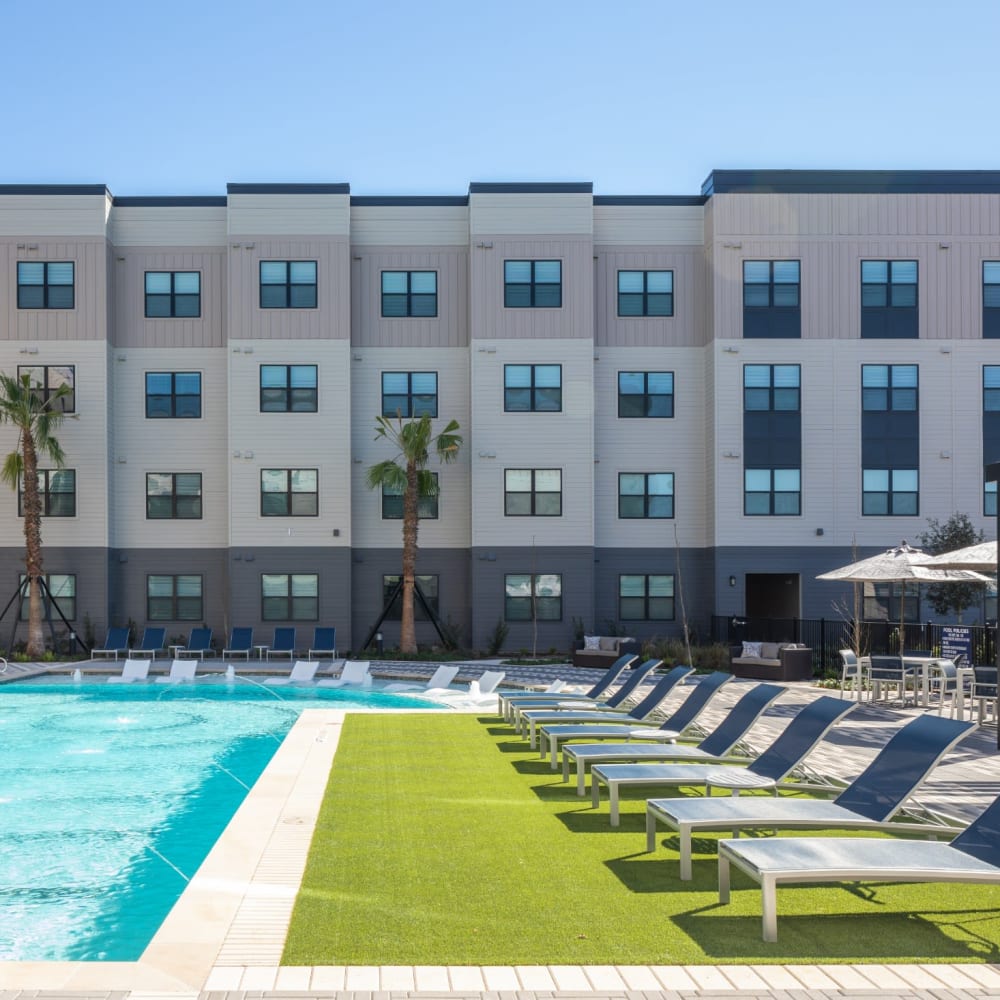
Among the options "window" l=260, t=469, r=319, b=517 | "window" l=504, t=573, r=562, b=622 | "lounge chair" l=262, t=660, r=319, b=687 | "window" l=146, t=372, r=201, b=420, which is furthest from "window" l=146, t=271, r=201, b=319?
"lounge chair" l=262, t=660, r=319, b=687

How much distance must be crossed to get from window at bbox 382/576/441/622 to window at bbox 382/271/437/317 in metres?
7.33

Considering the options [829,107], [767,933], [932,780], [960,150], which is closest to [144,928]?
[767,933]

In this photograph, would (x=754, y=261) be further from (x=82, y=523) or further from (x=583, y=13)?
(x=82, y=523)

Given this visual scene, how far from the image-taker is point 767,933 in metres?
6.12

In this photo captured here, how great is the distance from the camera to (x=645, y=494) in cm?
3119

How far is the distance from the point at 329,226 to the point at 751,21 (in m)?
16.4

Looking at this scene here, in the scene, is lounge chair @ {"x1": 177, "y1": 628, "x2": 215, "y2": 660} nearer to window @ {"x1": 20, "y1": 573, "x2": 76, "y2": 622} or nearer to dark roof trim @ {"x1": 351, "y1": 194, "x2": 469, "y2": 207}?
window @ {"x1": 20, "y1": 573, "x2": 76, "y2": 622}

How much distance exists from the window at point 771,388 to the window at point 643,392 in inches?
84.9

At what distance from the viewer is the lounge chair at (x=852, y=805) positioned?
24.1ft

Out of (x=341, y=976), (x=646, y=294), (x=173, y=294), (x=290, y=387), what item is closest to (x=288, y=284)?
(x=290, y=387)

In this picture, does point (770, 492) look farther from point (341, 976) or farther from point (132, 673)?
point (341, 976)

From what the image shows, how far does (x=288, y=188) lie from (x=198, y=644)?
12339 millimetres

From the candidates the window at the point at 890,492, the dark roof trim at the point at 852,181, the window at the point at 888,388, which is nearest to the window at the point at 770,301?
the dark roof trim at the point at 852,181

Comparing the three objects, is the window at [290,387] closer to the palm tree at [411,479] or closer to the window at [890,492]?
the palm tree at [411,479]
